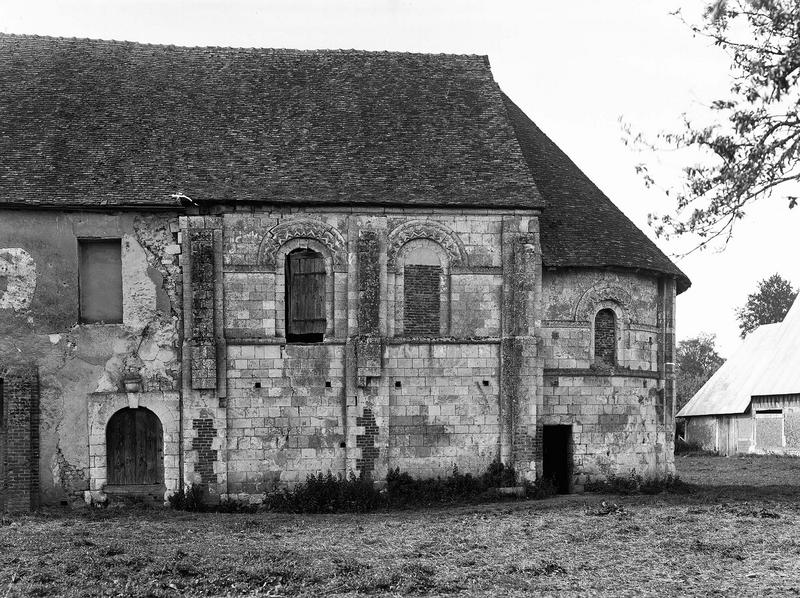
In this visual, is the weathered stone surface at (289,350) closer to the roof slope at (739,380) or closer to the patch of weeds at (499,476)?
the patch of weeds at (499,476)

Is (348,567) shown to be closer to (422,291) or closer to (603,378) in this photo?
(422,291)

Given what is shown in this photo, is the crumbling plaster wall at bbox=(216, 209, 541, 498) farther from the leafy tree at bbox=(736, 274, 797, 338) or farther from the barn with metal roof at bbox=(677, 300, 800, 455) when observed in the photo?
the leafy tree at bbox=(736, 274, 797, 338)

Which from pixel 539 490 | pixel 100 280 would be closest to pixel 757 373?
pixel 539 490

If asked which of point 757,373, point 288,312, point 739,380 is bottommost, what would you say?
point 739,380

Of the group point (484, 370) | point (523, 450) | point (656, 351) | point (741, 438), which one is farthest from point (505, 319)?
point (741, 438)

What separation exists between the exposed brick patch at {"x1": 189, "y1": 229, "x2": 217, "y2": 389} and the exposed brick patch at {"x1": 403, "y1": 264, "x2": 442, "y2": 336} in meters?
4.22

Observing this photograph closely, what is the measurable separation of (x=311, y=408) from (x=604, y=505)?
655 cm

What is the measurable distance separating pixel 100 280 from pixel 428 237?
7.20 m

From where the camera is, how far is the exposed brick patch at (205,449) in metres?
22.2

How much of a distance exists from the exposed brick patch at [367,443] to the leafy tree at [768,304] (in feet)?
218

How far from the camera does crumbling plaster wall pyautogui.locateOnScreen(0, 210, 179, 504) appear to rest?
22094 millimetres

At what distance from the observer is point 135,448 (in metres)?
22.6

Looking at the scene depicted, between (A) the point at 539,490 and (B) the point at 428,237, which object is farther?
(B) the point at 428,237

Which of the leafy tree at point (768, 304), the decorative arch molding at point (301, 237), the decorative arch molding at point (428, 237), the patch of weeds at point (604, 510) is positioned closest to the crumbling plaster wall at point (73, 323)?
the decorative arch molding at point (301, 237)
